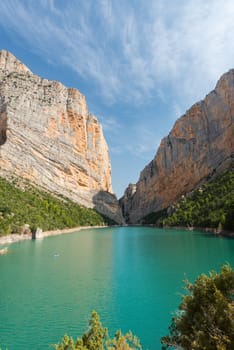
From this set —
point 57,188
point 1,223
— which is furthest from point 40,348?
point 57,188

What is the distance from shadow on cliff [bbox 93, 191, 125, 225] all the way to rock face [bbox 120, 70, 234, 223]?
12.5m

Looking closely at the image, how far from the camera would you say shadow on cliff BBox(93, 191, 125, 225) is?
2980 inches

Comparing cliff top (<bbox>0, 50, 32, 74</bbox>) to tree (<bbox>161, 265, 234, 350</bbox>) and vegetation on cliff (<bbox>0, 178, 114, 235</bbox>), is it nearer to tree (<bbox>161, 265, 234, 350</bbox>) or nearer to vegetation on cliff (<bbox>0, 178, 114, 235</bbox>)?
vegetation on cliff (<bbox>0, 178, 114, 235</bbox>)

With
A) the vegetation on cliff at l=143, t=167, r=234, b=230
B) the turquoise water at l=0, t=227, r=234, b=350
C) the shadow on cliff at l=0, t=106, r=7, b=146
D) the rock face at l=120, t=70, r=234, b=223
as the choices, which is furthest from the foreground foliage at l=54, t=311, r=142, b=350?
the rock face at l=120, t=70, r=234, b=223

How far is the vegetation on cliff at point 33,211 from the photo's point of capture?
35.0m

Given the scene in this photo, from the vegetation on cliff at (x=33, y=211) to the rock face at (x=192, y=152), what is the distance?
1186 inches

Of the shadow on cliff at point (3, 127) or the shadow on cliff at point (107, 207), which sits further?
the shadow on cliff at point (107, 207)

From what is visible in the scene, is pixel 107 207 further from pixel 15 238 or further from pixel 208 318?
pixel 208 318

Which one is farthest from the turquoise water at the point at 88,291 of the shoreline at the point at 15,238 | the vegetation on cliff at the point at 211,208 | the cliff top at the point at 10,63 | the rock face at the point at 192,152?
the cliff top at the point at 10,63

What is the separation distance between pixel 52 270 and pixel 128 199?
92.5 meters

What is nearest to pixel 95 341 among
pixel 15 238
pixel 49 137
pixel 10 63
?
pixel 15 238

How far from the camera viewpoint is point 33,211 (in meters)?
41.7

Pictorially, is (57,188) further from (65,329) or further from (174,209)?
(65,329)

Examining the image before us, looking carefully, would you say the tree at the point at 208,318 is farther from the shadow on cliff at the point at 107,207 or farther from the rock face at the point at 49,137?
the shadow on cliff at the point at 107,207
